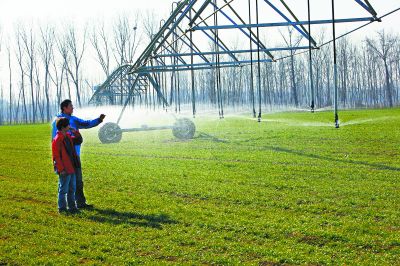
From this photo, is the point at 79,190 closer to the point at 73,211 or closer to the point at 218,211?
the point at 73,211

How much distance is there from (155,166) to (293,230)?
23.4 feet

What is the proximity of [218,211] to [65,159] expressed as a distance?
99.4 inches

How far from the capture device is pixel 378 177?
9.44m

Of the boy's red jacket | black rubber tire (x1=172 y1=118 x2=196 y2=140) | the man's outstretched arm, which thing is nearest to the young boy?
the boy's red jacket

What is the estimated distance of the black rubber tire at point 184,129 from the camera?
20328mm

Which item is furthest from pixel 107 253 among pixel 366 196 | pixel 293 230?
pixel 366 196

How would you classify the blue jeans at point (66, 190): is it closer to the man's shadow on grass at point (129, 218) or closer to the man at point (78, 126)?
the man at point (78, 126)

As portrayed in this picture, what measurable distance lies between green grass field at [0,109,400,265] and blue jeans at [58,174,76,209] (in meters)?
0.28

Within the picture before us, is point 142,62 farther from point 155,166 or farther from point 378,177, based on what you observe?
point 378,177

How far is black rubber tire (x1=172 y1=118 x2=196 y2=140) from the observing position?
2033cm

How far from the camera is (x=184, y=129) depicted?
66.9 feet

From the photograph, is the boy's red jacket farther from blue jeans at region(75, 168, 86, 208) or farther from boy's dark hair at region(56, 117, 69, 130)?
blue jeans at region(75, 168, 86, 208)

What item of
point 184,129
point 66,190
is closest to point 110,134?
point 184,129

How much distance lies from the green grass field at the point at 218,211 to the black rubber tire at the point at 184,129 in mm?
6168
